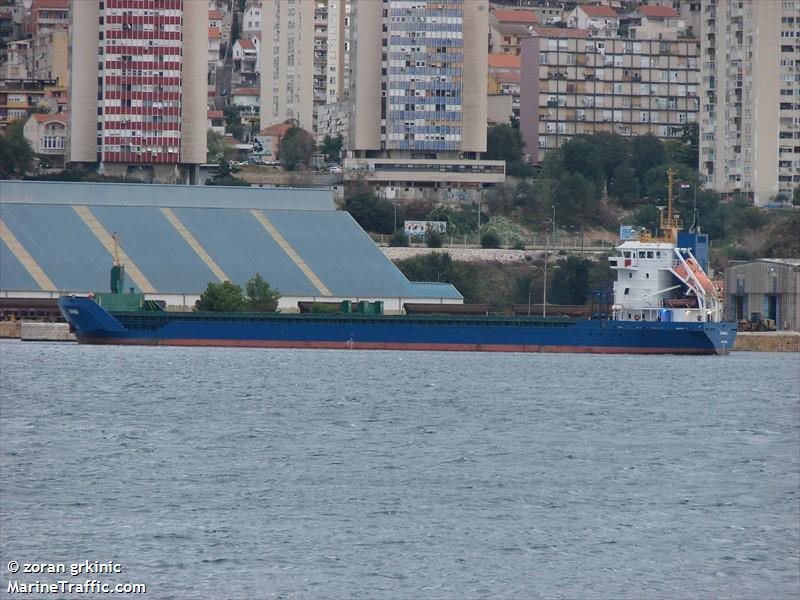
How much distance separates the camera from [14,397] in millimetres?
54312

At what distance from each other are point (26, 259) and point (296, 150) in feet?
172

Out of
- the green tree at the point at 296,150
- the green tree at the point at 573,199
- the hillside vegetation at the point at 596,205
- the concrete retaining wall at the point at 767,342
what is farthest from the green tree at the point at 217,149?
the concrete retaining wall at the point at 767,342

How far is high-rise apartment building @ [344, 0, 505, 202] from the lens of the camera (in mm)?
129250

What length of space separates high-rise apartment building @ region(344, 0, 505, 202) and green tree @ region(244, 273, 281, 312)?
41274 millimetres

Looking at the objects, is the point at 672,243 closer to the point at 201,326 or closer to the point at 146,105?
the point at 201,326

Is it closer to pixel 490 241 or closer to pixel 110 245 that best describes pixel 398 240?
pixel 490 241

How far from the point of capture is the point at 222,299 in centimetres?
8512

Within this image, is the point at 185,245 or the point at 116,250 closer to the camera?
the point at 116,250

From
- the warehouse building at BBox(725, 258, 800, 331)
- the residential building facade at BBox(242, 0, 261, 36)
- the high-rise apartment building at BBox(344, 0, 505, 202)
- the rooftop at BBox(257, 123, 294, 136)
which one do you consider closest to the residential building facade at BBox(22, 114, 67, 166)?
the rooftop at BBox(257, 123, 294, 136)

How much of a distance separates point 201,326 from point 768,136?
64935mm

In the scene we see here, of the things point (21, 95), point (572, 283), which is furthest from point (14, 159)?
point (572, 283)

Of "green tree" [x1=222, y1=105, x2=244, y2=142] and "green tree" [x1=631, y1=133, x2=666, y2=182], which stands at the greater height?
"green tree" [x1=222, y1=105, x2=244, y2=142]

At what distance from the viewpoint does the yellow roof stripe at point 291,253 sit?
93000 millimetres

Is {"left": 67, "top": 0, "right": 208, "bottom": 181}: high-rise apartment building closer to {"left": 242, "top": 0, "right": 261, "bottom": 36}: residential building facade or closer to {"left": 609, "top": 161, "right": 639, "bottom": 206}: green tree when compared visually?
{"left": 609, "top": 161, "right": 639, "bottom": 206}: green tree
